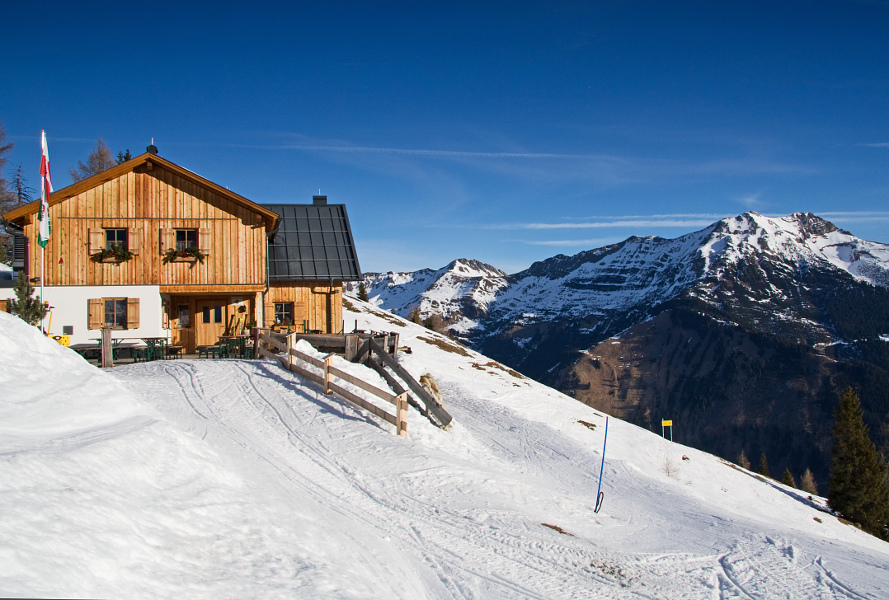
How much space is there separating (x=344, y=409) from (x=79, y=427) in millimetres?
6737

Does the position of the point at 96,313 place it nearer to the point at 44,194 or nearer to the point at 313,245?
the point at 44,194

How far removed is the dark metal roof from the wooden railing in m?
6.87

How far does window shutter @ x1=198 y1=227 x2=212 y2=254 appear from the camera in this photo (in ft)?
77.4

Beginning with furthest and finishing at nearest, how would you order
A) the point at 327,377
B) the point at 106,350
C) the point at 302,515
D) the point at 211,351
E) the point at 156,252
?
the point at 156,252, the point at 211,351, the point at 106,350, the point at 327,377, the point at 302,515

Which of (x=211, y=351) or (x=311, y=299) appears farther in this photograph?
(x=311, y=299)

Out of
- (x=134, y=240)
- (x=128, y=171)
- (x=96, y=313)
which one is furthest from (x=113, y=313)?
(x=128, y=171)

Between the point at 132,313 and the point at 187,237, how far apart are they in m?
3.78

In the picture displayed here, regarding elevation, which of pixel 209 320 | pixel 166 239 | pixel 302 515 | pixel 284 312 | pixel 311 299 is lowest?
pixel 302 515

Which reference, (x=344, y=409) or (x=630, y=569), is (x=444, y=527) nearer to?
(x=630, y=569)

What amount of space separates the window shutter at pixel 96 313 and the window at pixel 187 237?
3.79 metres

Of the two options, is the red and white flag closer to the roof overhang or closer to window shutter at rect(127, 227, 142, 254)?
the roof overhang

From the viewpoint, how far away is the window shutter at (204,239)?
929 inches

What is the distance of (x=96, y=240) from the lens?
2264 centimetres

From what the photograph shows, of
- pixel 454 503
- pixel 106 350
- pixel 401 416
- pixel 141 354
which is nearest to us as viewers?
pixel 454 503
